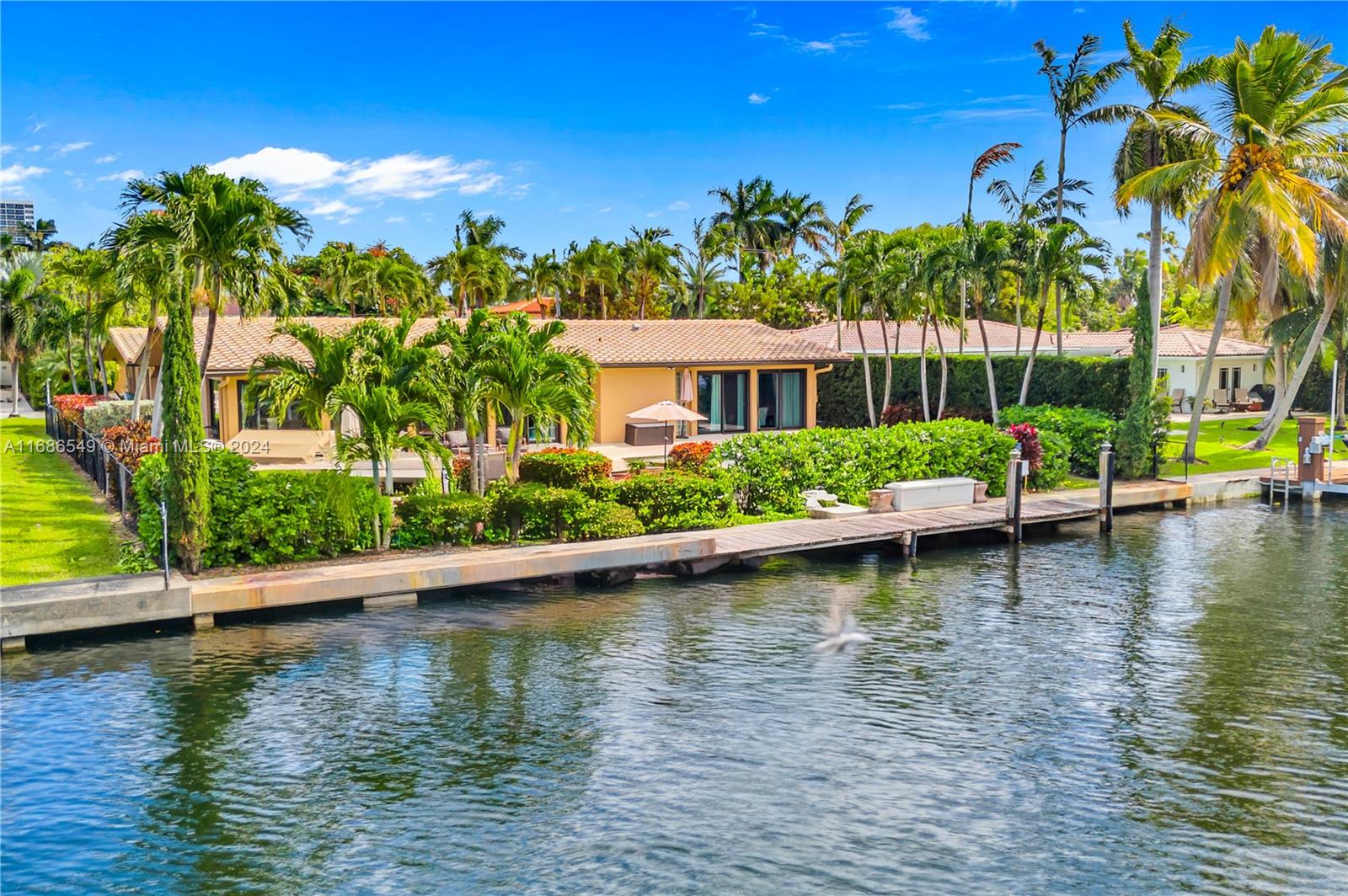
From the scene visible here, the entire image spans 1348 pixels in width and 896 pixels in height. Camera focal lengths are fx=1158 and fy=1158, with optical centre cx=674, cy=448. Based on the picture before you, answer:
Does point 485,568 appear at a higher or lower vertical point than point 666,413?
lower

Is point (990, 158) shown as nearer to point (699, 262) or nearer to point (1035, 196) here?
point (1035, 196)

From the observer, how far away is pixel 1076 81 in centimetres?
3638

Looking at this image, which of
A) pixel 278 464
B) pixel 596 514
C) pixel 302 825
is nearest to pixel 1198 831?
pixel 302 825

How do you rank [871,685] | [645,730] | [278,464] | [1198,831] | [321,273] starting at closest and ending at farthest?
[1198,831] → [645,730] → [871,685] → [278,464] → [321,273]

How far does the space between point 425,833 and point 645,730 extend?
10.8 feet

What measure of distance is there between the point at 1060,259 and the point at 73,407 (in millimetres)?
31564

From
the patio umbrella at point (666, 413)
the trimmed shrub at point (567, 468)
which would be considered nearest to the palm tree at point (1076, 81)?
the patio umbrella at point (666, 413)

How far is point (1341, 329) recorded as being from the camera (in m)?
38.4

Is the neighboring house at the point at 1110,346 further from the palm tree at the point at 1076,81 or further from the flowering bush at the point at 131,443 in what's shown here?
the flowering bush at the point at 131,443

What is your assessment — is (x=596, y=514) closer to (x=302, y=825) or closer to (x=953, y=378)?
(x=302, y=825)

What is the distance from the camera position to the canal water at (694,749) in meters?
10.3

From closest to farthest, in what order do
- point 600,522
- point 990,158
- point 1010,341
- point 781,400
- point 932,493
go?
point 600,522
point 932,493
point 990,158
point 781,400
point 1010,341

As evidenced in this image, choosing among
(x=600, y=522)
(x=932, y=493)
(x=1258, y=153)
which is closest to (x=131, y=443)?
(x=600, y=522)

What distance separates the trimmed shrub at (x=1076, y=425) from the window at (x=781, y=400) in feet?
35.1
